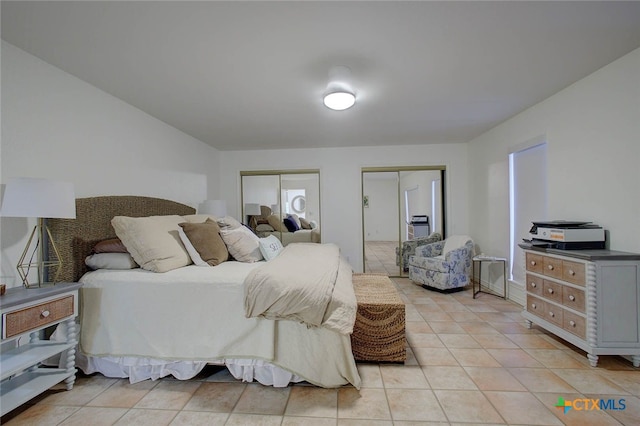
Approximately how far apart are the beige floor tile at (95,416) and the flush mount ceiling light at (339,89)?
8.75 ft

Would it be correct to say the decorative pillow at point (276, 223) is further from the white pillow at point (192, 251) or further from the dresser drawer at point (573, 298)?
the dresser drawer at point (573, 298)

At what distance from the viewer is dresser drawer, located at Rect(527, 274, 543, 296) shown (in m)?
2.64

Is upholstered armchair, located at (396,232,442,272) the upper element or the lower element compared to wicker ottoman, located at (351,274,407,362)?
upper

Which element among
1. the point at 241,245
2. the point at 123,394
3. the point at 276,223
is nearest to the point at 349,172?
the point at 276,223

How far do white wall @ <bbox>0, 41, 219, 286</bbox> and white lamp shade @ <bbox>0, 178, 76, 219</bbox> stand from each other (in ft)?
1.00

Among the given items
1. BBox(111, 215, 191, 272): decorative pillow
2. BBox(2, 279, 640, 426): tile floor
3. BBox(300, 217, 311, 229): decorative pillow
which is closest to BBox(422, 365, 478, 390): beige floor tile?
BBox(2, 279, 640, 426): tile floor

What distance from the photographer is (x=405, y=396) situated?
5.95ft

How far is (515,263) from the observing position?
3.62 m

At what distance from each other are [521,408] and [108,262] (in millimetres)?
3075

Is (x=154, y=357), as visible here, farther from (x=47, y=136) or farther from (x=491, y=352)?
(x=491, y=352)

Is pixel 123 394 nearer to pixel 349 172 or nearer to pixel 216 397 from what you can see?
pixel 216 397

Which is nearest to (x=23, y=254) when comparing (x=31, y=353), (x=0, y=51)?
(x=31, y=353)

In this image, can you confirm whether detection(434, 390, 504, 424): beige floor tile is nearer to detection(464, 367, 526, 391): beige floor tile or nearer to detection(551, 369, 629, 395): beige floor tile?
detection(464, 367, 526, 391): beige floor tile

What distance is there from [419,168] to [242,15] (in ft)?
13.2
